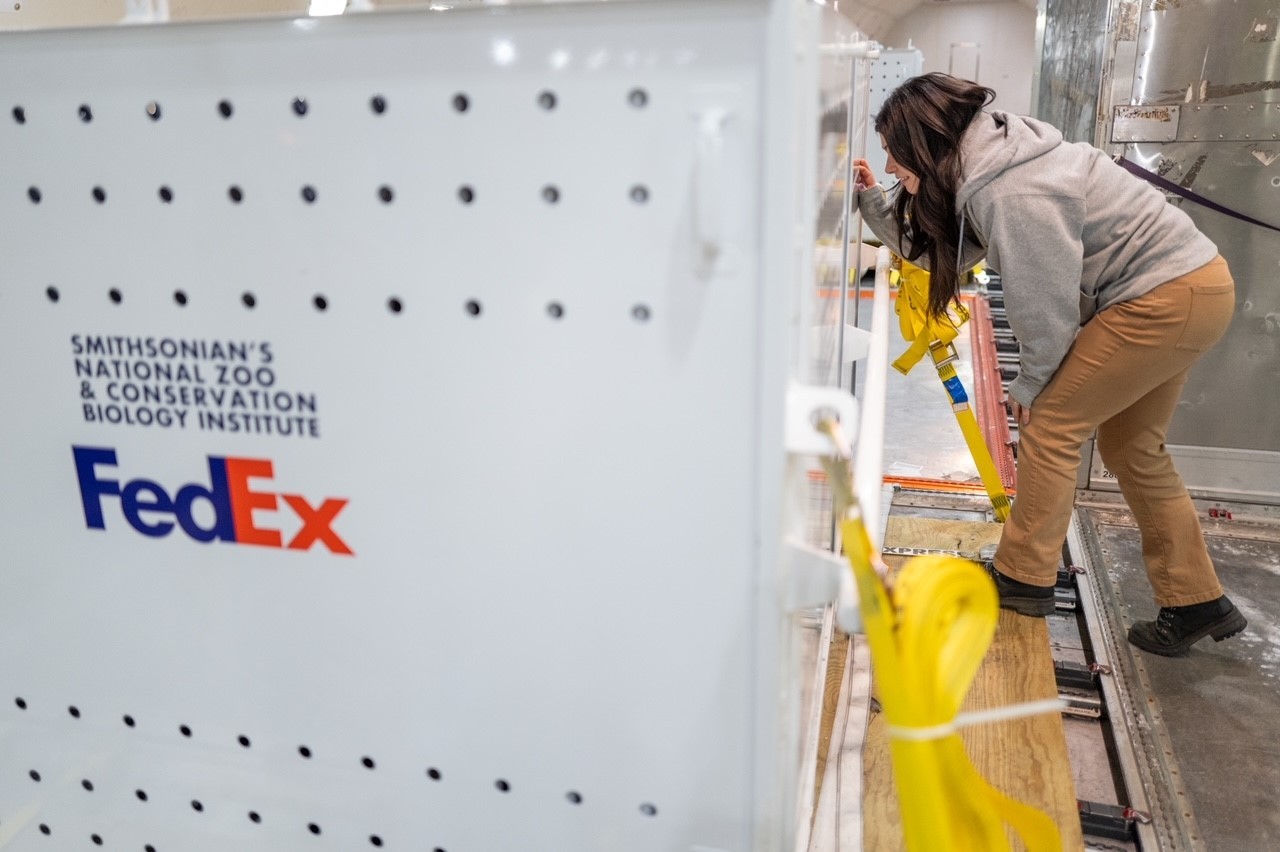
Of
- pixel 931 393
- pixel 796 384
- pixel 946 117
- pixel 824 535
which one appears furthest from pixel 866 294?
pixel 796 384

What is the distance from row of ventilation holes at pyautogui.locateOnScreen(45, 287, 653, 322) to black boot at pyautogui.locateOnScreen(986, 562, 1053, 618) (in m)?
2.51

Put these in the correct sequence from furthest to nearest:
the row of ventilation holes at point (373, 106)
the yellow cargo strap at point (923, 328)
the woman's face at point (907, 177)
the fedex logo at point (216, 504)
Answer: the yellow cargo strap at point (923, 328) → the woman's face at point (907, 177) → the fedex logo at point (216, 504) → the row of ventilation holes at point (373, 106)

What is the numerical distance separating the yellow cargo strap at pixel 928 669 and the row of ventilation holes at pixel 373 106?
355mm

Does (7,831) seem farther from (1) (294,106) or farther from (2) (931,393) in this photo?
(2) (931,393)

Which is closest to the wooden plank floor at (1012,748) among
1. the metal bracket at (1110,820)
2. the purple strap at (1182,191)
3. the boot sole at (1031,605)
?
the boot sole at (1031,605)

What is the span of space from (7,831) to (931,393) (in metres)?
5.07

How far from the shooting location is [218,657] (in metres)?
1.17

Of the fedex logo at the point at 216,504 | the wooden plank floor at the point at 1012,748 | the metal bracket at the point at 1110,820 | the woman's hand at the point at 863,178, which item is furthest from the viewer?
the woman's hand at the point at 863,178

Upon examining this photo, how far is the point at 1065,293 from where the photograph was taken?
2.53 metres

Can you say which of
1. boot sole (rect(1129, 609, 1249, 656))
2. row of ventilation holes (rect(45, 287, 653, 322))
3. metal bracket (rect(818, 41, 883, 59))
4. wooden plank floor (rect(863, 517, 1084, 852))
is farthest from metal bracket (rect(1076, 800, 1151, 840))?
row of ventilation holes (rect(45, 287, 653, 322))

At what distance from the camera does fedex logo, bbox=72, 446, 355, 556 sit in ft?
3.54

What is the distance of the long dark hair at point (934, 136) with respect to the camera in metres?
2.45

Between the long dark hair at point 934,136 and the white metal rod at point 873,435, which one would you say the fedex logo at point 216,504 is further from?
the long dark hair at point 934,136

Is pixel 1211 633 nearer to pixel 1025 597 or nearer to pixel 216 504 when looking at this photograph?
pixel 1025 597
